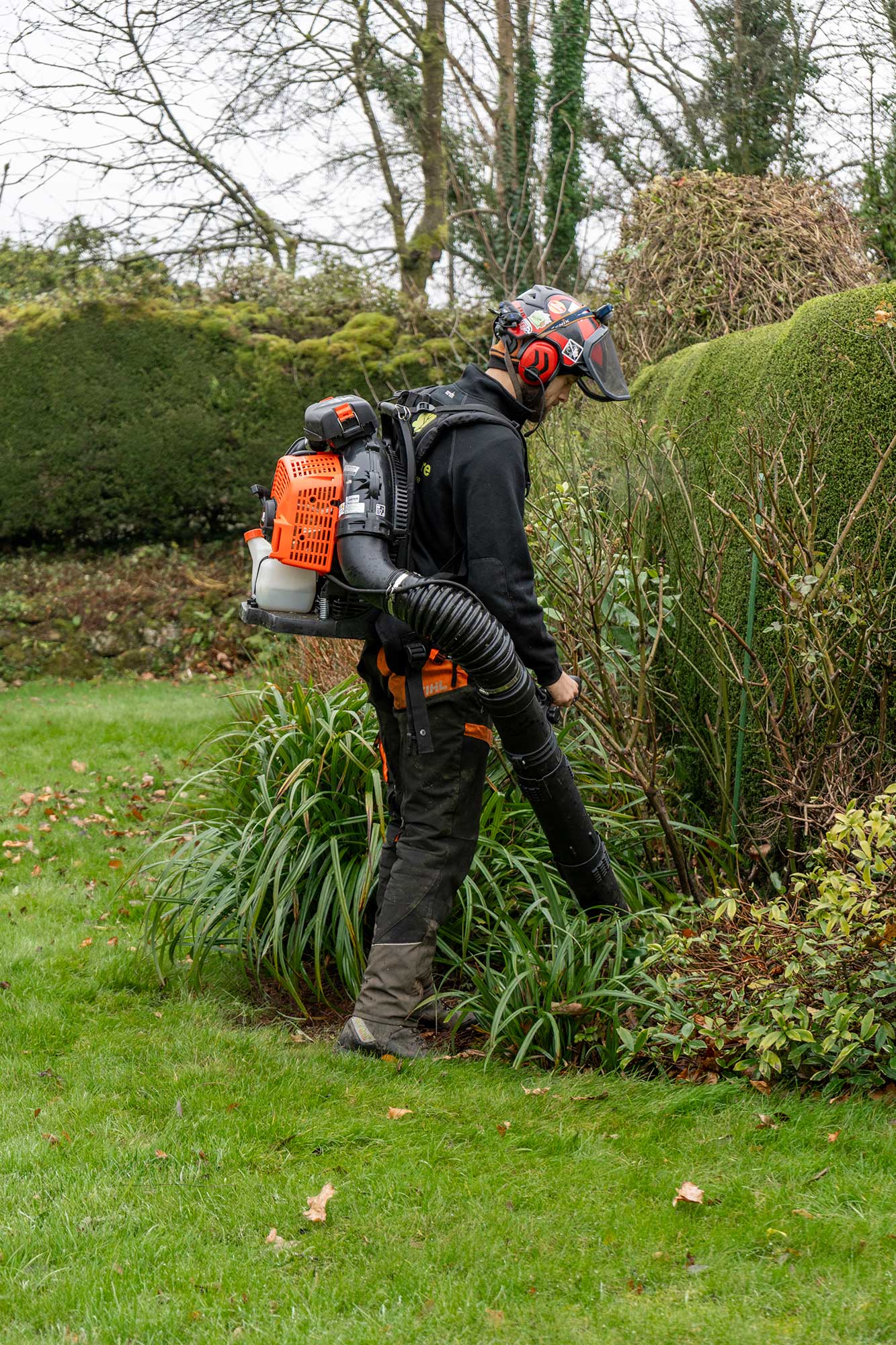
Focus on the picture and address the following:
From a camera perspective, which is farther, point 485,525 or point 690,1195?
point 485,525

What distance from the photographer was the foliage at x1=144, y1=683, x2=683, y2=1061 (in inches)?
155

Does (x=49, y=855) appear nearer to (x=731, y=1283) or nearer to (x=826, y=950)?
(x=826, y=950)

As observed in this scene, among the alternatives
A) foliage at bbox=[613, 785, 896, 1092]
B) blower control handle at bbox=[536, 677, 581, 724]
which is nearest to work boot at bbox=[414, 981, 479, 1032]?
foliage at bbox=[613, 785, 896, 1092]

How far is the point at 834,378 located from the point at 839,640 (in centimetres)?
104

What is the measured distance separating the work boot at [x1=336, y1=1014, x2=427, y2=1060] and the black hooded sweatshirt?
1221mm

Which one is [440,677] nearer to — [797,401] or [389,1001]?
[389,1001]

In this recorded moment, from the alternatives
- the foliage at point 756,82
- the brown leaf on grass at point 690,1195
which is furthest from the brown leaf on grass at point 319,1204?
the foliage at point 756,82

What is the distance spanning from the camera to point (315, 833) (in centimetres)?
439

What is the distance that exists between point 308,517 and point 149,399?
10.3m

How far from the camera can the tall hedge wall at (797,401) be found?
4336 mm

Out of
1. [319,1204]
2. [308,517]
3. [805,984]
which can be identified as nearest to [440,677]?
[308,517]

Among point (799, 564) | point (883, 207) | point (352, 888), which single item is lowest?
point (352, 888)

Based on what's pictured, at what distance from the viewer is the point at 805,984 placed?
350 cm

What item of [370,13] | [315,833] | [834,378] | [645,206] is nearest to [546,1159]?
[315,833]
